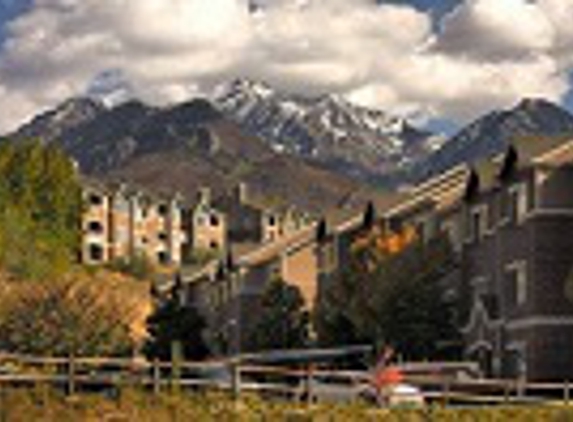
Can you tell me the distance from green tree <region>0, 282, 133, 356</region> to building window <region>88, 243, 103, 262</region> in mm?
59954

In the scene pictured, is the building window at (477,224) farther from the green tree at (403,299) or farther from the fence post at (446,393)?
the fence post at (446,393)

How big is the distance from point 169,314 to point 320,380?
3487 centimetres

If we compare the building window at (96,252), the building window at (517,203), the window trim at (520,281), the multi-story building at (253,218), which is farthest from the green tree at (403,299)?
the multi-story building at (253,218)

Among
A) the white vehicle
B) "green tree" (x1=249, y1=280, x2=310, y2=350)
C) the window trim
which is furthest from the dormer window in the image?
the white vehicle

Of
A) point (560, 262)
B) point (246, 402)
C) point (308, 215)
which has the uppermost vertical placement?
point (308, 215)

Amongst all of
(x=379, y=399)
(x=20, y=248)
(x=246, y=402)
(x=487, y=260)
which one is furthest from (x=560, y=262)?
(x=20, y=248)

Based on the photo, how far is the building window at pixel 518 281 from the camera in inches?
2387

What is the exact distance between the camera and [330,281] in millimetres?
79125

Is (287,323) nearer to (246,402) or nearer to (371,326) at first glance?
(371,326)

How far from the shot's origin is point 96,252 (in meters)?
143

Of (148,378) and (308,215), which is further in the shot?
(308,215)

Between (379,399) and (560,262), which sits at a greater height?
(560,262)

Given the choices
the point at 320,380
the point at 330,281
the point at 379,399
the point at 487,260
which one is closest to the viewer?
the point at 379,399

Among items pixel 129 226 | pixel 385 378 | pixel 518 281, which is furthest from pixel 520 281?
pixel 129 226
